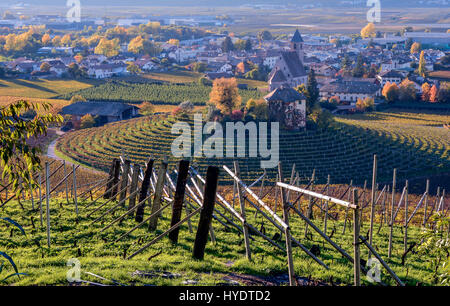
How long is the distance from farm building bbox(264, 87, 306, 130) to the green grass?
28.9 meters

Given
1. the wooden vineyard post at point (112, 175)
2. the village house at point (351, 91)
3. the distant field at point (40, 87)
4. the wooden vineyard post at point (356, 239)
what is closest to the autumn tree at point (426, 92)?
the village house at point (351, 91)

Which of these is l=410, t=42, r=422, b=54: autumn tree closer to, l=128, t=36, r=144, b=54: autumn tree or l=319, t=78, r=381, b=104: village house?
l=319, t=78, r=381, b=104: village house

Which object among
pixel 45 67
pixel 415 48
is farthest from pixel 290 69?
pixel 415 48

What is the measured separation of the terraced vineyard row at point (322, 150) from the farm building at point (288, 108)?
50.7 inches

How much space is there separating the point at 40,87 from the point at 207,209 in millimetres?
76907

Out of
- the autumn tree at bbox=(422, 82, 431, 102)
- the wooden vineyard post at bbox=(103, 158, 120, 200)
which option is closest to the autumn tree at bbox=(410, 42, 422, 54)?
the autumn tree at bbox=(422, 82, 431, 102)

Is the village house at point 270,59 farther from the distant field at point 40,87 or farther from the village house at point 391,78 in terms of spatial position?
the distant field at point 40,87

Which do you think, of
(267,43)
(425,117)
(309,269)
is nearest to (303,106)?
(425,117)

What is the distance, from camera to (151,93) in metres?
77.9

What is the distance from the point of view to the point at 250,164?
39.1m

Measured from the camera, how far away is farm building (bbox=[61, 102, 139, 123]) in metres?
56.3

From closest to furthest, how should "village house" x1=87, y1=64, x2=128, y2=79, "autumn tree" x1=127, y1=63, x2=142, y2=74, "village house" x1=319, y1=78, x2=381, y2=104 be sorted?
"village house" x1=319, y1=78, x2=381, y2=104
"village house" x1=87, y1=64, x2=128, y2=79
"autumn tree" x1=127, y1=63, x2=142, y2=74

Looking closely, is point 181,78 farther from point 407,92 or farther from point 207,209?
point 207,209

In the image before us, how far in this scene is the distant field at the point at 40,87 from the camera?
248 ft
